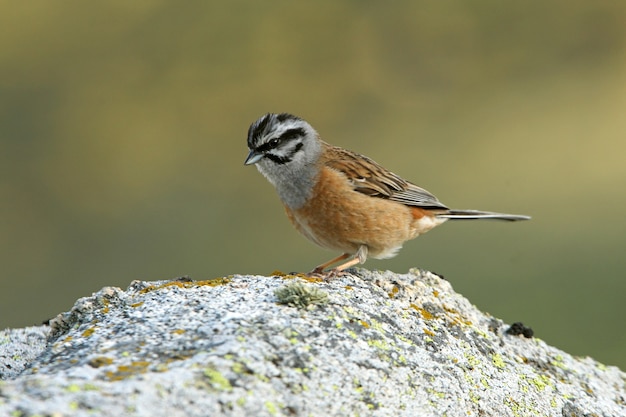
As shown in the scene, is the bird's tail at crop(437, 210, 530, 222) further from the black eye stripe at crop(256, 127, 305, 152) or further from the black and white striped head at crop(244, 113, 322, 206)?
the black eye stripe at crop(256, 127, 305, 152)

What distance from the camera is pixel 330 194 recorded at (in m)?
6.46

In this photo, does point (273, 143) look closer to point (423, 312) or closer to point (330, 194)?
point (330, 194)

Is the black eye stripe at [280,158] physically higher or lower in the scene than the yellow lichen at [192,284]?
higher

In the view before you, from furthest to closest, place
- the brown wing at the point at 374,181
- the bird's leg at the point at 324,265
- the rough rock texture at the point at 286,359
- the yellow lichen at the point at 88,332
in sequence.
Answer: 1. the brown wing at the point at 374,181
2. the bird's leg at the point at 324,265
3. the yellow lichen at the point at 88,332
4. the rough rock texture at the point at 286,359

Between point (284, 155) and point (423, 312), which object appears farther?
point (284, 155)

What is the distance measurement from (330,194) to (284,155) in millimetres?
573

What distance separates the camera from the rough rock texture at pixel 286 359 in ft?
10.3

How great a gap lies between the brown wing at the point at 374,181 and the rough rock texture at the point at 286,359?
4.76ft

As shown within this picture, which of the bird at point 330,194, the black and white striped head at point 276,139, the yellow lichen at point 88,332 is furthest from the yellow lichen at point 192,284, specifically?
the black and white striped head at point 276,139

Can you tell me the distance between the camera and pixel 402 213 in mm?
6848

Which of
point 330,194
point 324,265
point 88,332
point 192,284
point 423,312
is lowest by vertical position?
point 88,332

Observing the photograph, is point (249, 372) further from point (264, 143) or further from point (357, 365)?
point (264, 143)

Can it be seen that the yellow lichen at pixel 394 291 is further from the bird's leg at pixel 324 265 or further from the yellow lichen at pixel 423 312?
the bird's leg at pixel 324 265

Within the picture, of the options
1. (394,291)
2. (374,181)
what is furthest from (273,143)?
(394,291)
